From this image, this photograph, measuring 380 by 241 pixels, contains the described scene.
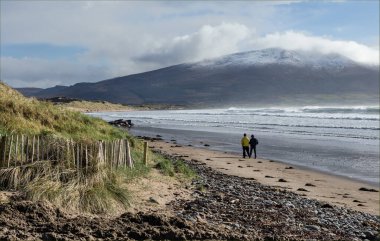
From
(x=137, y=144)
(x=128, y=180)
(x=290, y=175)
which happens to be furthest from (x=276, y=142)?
(x=128, y=180)

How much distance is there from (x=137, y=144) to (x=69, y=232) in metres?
10.7

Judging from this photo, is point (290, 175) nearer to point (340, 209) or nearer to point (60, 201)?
point (340, 209)

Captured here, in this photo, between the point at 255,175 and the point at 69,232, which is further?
the point at 255,175

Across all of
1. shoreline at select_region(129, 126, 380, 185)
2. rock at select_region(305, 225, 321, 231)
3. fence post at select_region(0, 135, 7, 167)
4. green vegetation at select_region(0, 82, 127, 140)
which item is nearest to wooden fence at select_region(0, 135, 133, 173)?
fence post at select_region(0, 135, 7, 167)

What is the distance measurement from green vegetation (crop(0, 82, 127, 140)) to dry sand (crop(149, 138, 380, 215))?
6.06 m

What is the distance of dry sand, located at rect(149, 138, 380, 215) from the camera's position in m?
14.8

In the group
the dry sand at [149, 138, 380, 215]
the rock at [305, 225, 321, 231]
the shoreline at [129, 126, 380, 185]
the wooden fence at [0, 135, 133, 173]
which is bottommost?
the dry sand at [149, 138, 380, 215]

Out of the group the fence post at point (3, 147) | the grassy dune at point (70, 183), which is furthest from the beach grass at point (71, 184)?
the fence post at point (3, 147)

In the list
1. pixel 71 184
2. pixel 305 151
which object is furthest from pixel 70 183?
pixel 305 151

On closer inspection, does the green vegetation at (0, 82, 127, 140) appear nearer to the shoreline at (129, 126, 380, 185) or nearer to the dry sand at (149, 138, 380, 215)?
the dry sand at (149, 138, 380, 215)

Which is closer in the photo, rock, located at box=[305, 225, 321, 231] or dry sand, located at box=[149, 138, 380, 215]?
rock, located at box=[305, 225, 321, 231]

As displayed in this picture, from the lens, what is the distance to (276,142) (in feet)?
119

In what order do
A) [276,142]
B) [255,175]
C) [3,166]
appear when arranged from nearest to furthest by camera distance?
[3,166], [255,175], [276,142]

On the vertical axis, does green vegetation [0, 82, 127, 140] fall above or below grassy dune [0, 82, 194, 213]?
above
